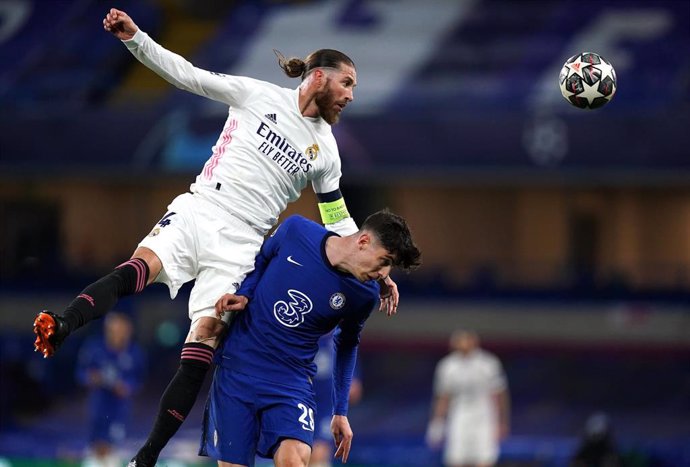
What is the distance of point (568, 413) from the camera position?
55.9ft

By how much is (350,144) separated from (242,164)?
11.0 m

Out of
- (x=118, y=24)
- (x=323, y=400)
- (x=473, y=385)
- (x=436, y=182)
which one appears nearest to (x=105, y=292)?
(x=118, y=24)

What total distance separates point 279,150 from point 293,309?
909 millimetres

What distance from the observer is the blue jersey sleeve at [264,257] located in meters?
5.88

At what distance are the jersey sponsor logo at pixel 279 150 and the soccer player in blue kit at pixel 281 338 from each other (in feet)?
1.43

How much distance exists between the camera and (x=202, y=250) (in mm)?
6031

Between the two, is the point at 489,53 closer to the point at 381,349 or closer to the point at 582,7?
the point at 582,7

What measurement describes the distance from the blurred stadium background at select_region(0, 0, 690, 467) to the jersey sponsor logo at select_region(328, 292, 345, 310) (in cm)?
919

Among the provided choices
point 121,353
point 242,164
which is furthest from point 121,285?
point 121,353

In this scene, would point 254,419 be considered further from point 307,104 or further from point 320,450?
point 320,450

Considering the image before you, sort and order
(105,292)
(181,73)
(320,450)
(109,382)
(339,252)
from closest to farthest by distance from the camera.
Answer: (105,292) → (339,252) → (181,73) → (320,450) → (109,382)

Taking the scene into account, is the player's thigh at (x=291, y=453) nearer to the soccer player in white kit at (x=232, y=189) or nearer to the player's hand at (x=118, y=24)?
the soccer player in white kit at (x=232, y=189)

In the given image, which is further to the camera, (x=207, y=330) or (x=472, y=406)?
(x=472, y=406)

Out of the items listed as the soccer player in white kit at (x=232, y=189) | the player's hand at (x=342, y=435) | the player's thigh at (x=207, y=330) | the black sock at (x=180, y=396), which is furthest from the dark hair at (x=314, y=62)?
the player's hand at (x=342, y=435)
